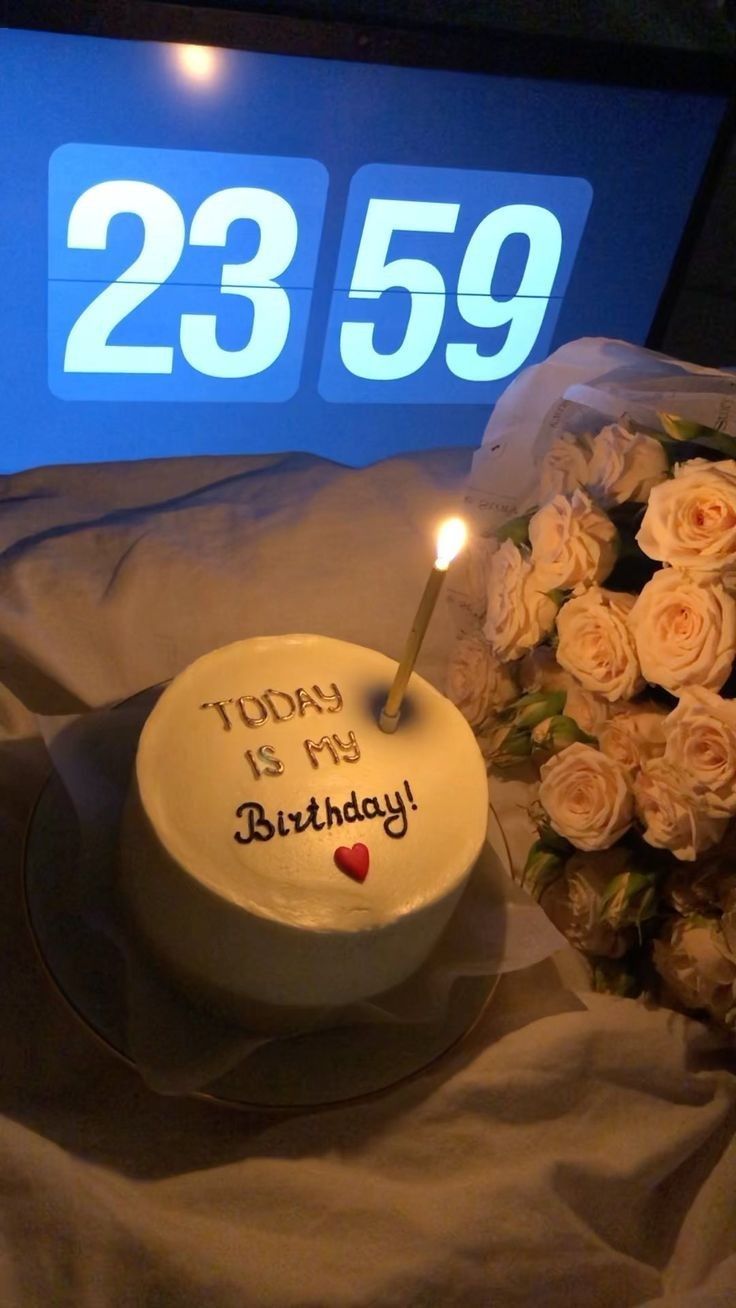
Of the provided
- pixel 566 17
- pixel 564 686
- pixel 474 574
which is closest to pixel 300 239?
pixel 566 17

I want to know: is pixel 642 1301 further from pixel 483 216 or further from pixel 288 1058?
pixel 483 216

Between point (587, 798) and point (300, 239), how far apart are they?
73cm

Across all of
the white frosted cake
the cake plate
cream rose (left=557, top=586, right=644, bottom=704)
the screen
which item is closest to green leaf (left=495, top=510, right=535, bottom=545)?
cream rose (left=557, top=586, right=644, bottom=704)

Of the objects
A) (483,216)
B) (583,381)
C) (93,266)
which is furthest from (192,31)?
(583,381)

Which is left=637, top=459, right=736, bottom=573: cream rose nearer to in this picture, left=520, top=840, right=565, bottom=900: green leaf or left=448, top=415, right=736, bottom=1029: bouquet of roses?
left=448, top=415, right=736, bottom=1029: bouquet of roses

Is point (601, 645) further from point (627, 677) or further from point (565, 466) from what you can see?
point (565, 466)

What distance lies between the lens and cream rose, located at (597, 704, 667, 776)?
67cm

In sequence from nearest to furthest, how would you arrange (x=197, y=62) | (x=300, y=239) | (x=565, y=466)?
(x=565, y=466), (x=197, y=62), (x=300, y=239)

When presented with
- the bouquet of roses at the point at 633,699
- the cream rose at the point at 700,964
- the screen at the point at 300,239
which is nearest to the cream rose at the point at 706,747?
the bouquet of roses at the point at 633,699

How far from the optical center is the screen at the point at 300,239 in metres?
1.03

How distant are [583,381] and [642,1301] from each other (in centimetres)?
64

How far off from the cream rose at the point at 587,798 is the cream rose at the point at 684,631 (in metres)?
0.06

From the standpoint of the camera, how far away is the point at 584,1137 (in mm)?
634

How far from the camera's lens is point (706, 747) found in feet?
1.97
